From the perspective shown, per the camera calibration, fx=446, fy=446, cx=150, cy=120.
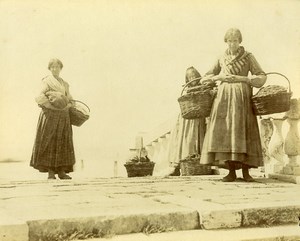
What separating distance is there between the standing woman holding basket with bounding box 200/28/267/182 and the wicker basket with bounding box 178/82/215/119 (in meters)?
0.07

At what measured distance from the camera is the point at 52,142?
5.54m

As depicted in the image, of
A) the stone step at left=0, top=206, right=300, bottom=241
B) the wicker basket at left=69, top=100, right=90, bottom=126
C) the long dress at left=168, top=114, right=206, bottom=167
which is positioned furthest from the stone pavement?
the long dress at left=168, top=114, right=206, bottom=167

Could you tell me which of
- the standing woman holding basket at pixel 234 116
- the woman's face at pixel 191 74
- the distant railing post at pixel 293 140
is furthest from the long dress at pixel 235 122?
the woman's face at pixel 191 74

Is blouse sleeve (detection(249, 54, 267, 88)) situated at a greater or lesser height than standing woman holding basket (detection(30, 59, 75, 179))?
greater

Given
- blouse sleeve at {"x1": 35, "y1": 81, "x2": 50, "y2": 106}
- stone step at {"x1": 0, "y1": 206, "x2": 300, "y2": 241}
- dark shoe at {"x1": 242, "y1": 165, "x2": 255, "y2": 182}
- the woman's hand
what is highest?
the woman's hand

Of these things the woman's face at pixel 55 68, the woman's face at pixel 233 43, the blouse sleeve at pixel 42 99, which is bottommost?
the blouse sleeve at pixel 42 99

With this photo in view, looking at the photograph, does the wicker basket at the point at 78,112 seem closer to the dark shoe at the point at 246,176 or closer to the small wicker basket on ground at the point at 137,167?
the small wicker basket on ground at the point at 137,167

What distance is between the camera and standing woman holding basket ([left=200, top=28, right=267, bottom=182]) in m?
4.50

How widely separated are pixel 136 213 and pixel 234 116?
2.27m

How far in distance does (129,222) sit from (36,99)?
10.6 feet

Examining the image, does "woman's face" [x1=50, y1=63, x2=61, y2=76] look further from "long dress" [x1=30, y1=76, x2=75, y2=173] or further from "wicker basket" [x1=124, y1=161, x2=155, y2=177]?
"wicker basket" [x1=124, y1=161, x2=155, y2=177]

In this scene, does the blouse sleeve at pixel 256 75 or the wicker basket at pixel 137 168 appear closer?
the blouse sleeve at pixel 256 75

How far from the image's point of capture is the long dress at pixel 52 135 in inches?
215

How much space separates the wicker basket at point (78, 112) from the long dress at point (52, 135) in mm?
81
